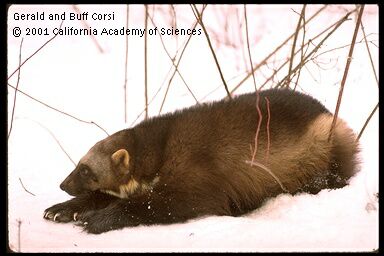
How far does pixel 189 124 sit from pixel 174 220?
56cm

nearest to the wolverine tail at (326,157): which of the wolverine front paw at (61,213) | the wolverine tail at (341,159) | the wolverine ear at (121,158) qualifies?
the wolverine tail at (341,159)

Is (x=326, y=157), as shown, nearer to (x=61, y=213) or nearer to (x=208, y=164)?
(x=208, y=164)

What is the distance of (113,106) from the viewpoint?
501 cm

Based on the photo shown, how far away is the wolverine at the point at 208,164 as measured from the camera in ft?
10.4

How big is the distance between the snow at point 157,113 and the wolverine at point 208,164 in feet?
0.33

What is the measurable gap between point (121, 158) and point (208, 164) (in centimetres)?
47

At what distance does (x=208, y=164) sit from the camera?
321 cm

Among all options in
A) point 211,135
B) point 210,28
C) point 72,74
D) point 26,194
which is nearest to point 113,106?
point 72,74

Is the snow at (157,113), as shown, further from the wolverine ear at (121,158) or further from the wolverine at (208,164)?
the wolverine ear at (121,158)

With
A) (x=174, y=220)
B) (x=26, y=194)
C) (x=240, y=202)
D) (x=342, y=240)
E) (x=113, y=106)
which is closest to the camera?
(x=342, y=240)

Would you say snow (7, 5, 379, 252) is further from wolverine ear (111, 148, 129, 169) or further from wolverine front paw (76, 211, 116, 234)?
wolverine ear (111, 148, 129, 169)

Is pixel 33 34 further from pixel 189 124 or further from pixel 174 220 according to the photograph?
pixel 174 220

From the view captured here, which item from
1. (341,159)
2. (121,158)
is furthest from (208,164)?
(341,159)

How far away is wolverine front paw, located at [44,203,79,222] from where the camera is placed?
10.8ft
